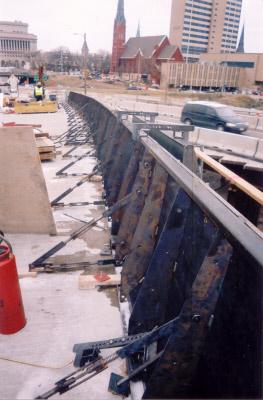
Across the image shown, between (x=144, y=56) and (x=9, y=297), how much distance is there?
97.3 metres

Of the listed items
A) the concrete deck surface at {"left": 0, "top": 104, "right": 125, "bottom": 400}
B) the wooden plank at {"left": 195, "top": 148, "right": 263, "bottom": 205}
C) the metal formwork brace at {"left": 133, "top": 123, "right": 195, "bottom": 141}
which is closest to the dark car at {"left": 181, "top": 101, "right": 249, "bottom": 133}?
the wooden plank at {"left": 195, "top": 148, "right": 263, "bottom": 205}

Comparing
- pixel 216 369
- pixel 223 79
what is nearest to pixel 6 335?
pixel 216 369

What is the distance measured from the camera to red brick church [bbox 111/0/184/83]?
88938 mm

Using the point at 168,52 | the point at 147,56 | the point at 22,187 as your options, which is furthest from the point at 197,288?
the point at 147,56

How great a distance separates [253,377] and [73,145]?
41.1ft

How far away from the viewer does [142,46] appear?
93.8 metres

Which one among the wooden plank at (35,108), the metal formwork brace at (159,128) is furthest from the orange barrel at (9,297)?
the wooden plank at (35,108)

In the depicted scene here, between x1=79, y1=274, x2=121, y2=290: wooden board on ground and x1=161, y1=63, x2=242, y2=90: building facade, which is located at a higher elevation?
x1=161, y1=63, x2=242, y2=90: building facade

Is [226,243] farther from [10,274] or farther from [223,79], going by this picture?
[223,79]

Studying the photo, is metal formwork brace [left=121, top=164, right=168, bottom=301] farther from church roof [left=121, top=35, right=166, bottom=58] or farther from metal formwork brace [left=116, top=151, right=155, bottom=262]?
church roof [left=121, top=35, right=166, bottom=58]

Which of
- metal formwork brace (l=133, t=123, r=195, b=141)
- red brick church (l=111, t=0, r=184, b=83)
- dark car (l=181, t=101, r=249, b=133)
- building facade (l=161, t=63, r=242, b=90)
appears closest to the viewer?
metal formwork brace (l=133, t=123, r=195, b=141)

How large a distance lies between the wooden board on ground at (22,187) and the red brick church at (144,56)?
277 ft

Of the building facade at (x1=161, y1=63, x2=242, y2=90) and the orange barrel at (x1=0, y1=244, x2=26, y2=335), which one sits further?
the building facade at (x1=161, y1=63, x2=242, y2=90)

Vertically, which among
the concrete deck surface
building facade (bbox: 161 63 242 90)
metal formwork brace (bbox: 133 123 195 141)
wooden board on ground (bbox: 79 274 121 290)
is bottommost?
the concrete deck surface
